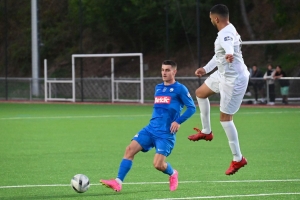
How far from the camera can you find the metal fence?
33.8 meters

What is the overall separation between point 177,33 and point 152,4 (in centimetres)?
200

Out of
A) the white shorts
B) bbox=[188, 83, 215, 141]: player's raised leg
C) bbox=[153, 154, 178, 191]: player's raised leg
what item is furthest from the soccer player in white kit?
bbox=[153, 154, 178, 191]: player's raised leg

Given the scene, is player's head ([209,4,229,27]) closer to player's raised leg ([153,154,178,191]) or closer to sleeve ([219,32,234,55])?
sleeve ([219,32,234,55])

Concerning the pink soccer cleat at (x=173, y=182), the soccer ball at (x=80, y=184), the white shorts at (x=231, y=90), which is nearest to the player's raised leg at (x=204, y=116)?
the white shorts at (x=231, y=90)

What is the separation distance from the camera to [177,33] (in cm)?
4159

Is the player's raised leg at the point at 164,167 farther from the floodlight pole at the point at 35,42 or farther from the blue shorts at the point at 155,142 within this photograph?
the floodlight pole at the point at 35,42

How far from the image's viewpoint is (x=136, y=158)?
50.3ft

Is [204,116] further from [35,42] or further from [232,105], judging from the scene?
[35,42]

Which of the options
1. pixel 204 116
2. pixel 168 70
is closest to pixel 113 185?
pixel 168 70

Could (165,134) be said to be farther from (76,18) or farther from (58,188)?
(76,18)

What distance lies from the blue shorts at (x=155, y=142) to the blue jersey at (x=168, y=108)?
5 cm

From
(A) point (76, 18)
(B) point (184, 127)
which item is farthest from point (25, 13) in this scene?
(B) point (184, 127)

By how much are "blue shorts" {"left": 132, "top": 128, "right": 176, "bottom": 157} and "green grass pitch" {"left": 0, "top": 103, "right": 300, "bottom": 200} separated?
55 centimetres

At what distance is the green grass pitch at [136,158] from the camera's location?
10.6 meters
